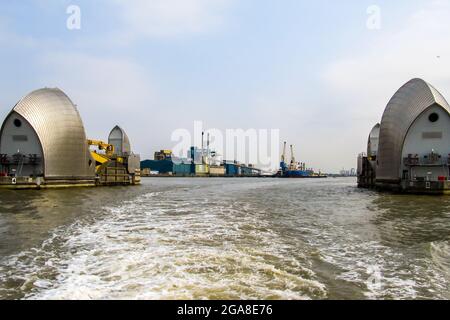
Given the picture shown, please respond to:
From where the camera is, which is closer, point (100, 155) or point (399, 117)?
A: point (399, 117)

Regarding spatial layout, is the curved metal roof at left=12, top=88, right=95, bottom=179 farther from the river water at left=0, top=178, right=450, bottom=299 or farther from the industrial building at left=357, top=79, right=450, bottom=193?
the industrial building at left=357, top=79, right=450, bottom=193

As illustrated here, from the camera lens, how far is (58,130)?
5603 centimetres

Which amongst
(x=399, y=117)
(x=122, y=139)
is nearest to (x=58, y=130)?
(x=122, y=139)

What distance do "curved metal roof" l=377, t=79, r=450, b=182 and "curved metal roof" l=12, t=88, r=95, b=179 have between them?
2001 inches

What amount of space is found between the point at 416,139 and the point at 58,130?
56808mm

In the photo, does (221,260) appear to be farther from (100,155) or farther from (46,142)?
(100,155)

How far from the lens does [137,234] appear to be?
12586mm

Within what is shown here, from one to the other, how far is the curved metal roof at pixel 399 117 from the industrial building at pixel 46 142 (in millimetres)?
50558

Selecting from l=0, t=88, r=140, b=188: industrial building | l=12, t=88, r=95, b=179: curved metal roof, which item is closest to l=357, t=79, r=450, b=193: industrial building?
l=0, t=88, r=140, b=188: industrial building

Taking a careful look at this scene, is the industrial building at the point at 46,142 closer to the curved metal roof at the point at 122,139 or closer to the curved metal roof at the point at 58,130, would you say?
the curved metal roof at the point at 58,130
